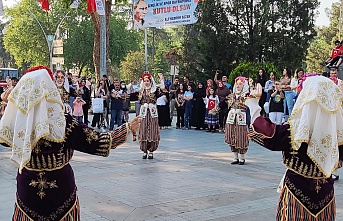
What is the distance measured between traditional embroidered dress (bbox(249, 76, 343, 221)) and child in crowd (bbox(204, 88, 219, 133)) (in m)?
11.2

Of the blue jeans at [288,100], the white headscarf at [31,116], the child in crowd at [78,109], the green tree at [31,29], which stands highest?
the green tree at [31,29]

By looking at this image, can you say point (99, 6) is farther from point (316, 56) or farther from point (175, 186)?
point (316, 56)

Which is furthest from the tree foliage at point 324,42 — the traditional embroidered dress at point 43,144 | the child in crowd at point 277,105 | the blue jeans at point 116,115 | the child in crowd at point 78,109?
the traditional embroidered dress at point 43,144

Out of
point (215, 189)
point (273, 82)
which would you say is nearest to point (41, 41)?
point (273, 82)

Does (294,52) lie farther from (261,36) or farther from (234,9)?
(234,9)

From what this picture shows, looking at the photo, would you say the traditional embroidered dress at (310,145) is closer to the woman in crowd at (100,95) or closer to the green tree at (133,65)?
the woman in crowd at (100,95)

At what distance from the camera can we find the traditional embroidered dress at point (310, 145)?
405 centimetres

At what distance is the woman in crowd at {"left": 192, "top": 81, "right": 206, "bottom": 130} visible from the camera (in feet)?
55.2

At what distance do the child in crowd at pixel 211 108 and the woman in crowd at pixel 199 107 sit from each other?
457mm

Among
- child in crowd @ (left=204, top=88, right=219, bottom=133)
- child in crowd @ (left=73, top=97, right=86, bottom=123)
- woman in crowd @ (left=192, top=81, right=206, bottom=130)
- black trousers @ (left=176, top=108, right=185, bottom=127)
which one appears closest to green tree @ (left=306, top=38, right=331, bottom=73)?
black trousers @ (left=176, top=108, right=185, bottom=127)

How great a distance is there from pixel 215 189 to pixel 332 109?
13.7 ft

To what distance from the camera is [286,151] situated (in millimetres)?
4234

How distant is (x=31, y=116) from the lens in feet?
12.5

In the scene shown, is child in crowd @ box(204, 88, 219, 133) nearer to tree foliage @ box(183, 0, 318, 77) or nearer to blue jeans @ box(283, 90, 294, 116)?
blue jeans @ box(283, 90, 294, 116)
